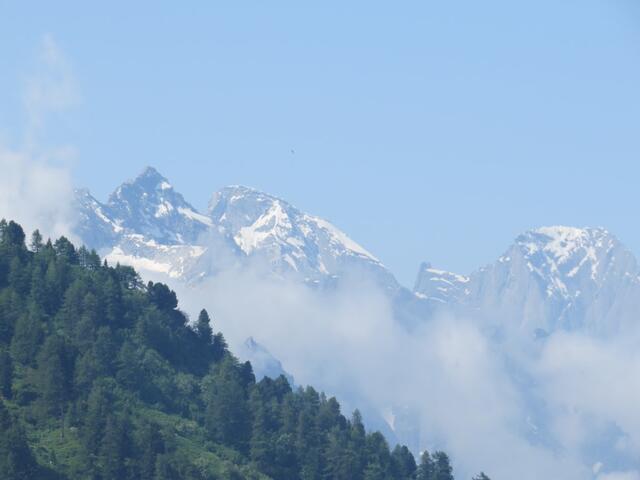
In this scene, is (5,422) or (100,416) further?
(100,416)

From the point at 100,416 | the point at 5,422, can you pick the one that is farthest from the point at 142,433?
the point at 5,422

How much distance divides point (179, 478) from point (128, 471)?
19.4 feet

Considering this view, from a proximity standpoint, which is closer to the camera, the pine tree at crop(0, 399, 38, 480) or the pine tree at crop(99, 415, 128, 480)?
the pine tree at crop(0, 399, 38, 480)

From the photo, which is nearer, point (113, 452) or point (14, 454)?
point (14, 454)

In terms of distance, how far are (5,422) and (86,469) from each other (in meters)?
11.1

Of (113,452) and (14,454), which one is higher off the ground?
(113,452)

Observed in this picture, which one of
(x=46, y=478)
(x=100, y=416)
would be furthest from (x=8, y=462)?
(x=100, y=416)

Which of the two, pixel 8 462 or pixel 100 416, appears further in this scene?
pixel 100 416

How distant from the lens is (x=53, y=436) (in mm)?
197000

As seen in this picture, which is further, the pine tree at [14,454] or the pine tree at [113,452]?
the pine tree at [113,452]

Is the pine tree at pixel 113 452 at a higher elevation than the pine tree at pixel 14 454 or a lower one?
higher

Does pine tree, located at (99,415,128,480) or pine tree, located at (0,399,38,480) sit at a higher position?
pine tree, located at (99,415,128,480)

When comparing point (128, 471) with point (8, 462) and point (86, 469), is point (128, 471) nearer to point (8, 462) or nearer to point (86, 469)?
point (86, 469)

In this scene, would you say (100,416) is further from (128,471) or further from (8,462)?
(8,462)
